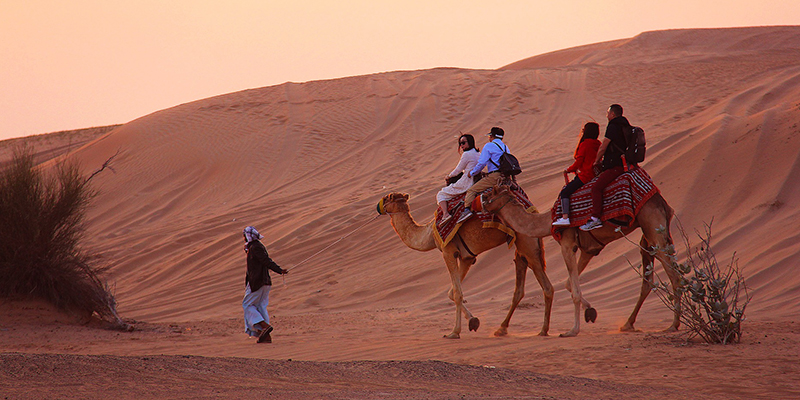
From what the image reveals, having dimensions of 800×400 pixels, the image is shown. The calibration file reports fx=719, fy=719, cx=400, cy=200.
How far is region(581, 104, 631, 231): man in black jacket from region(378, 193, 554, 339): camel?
891 millimetres

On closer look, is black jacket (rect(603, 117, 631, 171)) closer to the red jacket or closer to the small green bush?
the red jacket

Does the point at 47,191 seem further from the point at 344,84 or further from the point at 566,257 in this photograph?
the point at 344,84

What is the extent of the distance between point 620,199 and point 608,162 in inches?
19.7

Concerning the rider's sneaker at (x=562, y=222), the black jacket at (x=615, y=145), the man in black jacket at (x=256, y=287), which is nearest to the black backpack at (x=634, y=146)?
the black jacket at (x=615, y=145)

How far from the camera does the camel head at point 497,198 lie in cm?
869

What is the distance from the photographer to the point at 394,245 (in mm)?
15344

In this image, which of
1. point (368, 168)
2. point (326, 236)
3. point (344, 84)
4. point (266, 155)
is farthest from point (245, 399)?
point (344, 84)

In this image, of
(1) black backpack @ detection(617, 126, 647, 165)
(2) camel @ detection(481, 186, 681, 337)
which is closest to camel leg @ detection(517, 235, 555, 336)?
(2) camel @ detection(481, 186, 681, 337)

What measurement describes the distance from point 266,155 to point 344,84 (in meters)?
8.37

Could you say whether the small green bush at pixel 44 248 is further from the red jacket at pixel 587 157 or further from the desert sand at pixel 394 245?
the red jacket at pixel 587 157

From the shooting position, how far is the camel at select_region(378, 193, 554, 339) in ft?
28.9

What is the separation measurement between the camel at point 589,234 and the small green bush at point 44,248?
622 centimetres

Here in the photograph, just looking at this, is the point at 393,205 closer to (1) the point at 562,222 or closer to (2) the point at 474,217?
(2) the point at 474,217

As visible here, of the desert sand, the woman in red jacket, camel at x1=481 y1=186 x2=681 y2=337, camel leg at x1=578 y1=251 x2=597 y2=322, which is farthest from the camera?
the woman in red jacket
